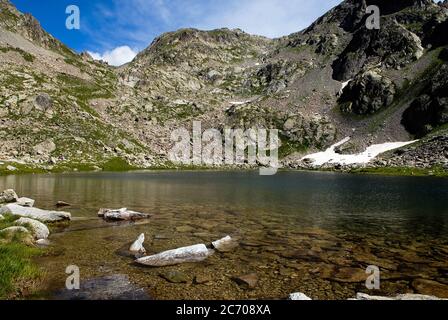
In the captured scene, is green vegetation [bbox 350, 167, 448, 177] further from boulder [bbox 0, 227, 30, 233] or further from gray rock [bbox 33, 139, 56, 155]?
gray rock [bbox 33, 139, 56, 155]

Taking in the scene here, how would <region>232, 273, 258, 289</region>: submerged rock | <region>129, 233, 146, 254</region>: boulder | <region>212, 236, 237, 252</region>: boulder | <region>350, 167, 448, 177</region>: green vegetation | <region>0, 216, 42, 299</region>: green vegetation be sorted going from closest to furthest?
<region>0, 216, 42, 299</region>: green vegetation, <region>232, 273, 258, 289</region>: submerged rock, <region>129, 233, 146, 254</region>: boulder, <region>212, 236, 237, 252</region>: boulder, <region>350, 167, 448, 177</region>: green vegetation

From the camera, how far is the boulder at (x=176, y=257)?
1681cm

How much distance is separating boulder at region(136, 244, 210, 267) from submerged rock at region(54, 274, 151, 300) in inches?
90.9

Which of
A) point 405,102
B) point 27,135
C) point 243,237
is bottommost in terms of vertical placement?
point 243,237

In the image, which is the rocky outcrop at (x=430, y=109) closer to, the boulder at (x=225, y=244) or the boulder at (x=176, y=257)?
the boulder at (x=225, y=244)

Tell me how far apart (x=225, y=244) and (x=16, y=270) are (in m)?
10.9

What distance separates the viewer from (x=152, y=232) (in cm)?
2484

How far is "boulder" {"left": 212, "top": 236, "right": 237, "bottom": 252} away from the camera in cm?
1989

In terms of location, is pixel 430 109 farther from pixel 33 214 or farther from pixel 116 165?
pixel 33 214

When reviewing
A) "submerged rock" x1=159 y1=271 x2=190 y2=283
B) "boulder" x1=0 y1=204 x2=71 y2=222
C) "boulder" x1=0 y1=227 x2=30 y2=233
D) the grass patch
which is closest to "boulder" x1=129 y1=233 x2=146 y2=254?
"submerged rock" x1=159 y1=271 x2=190 y2=283

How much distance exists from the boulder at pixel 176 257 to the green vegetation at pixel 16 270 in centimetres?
465

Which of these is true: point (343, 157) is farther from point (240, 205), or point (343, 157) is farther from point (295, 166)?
point (240, 205)

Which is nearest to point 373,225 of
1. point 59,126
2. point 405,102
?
point 59,126
